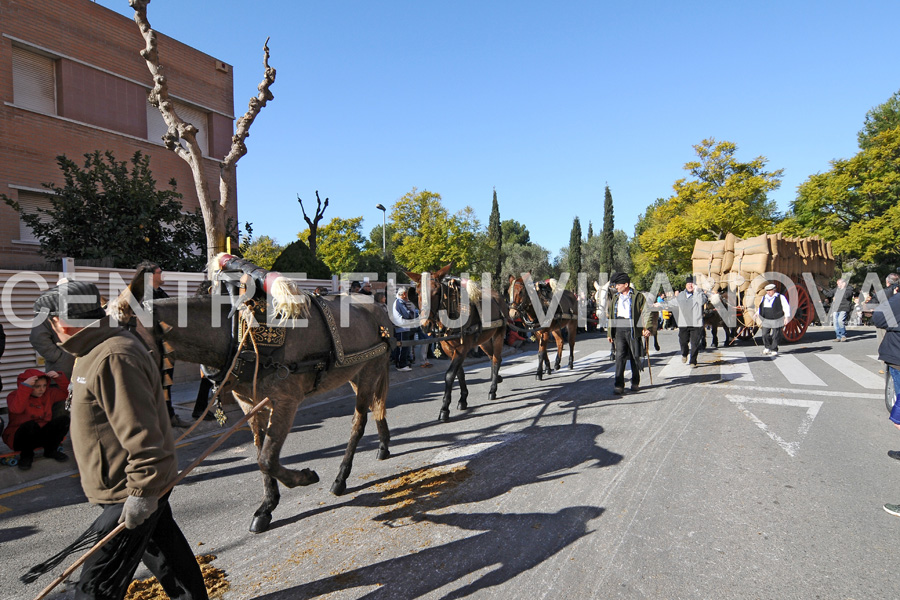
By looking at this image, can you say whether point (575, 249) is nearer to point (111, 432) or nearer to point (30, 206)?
point (30, 206)

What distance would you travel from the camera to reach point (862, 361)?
1147 centimetres

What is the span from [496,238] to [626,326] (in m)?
47.4

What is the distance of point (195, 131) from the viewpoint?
11.8 metres

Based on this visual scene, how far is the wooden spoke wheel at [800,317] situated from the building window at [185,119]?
20354 millimetres

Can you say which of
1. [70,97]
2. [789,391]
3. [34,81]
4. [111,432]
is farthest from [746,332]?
[34,81]

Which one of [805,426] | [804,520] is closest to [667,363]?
[805,426]

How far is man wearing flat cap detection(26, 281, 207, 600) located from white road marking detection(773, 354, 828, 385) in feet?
34.4

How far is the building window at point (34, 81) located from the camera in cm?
1432

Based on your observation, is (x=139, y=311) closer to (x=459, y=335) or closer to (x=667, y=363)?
(x=459, y=335)

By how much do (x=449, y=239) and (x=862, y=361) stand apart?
31.9 metres

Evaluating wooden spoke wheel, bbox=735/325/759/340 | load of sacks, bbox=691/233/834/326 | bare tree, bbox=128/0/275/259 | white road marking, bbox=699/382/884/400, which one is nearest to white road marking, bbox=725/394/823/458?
white road marking, bbox=699/382/884/400

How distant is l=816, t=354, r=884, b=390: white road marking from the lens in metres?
8.92

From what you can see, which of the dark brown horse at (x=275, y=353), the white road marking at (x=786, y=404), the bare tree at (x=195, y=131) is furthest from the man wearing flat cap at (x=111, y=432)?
the bare tree at (x=195, y=131)

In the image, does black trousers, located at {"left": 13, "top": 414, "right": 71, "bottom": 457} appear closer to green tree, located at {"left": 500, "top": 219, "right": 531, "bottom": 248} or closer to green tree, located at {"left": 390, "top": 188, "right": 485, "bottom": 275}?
green tree, located at {"left": 390, "top": 188, "right": 485, "bottom": 275}
